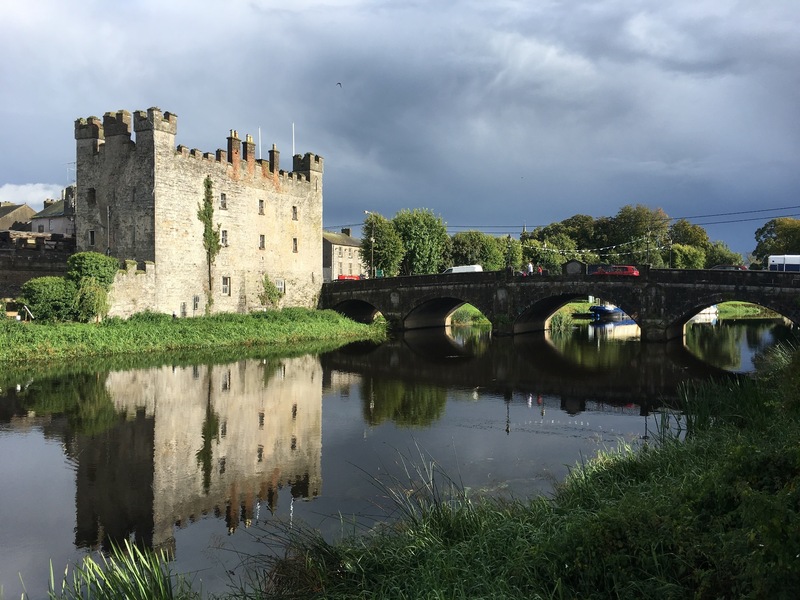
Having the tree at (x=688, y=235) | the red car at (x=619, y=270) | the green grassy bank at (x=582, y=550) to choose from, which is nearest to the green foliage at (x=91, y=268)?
the green grassy bank at (x=582, y=550)

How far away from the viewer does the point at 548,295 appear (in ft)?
134

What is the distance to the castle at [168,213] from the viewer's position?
3459 centimetres

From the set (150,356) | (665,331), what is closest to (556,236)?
(665,331)

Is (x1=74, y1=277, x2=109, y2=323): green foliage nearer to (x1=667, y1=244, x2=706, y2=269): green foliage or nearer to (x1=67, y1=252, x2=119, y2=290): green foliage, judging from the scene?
(x1=67, y1=252, x2=119, y2=290): green foliage

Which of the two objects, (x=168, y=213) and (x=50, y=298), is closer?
(x=50, y=298)

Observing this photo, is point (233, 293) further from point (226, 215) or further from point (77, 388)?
point (77, 388)

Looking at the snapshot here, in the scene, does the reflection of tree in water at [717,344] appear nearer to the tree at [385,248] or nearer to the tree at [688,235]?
the tree at [385,248]

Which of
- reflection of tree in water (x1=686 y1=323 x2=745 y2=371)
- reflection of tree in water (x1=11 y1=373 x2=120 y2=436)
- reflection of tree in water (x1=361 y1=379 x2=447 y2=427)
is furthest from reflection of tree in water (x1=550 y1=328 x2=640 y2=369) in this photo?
reflection of tree in water (x1=11 y1=373 x2=120 y2=436)

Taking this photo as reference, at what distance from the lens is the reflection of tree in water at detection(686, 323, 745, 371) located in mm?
31109

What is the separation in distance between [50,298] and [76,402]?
1177cm

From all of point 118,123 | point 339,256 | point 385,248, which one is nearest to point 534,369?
point 118,123

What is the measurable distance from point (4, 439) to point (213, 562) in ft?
30.9

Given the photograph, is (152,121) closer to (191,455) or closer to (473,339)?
(473,339)

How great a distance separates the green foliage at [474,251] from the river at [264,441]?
42205mm
